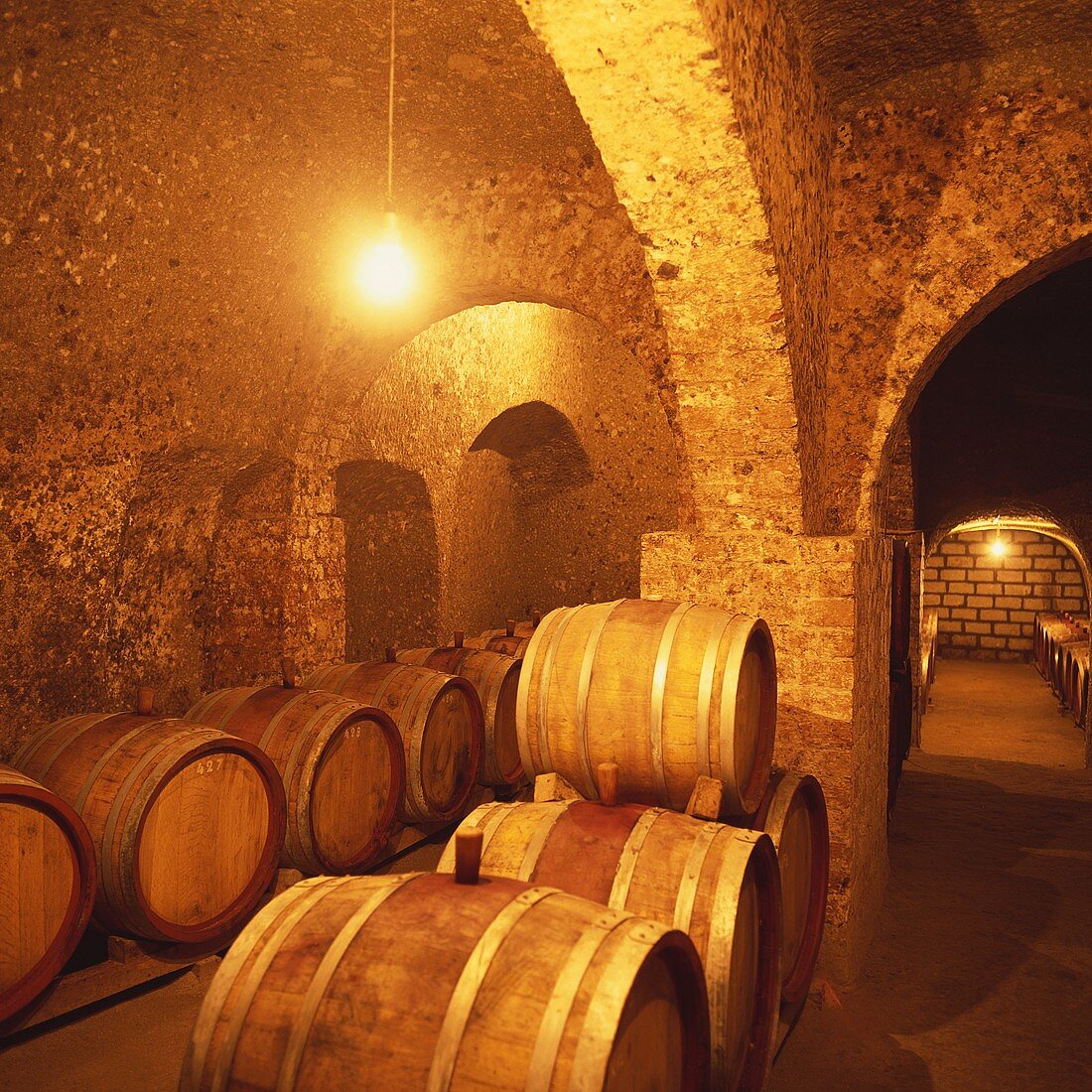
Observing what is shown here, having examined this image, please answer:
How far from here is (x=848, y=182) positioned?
11.9 ft

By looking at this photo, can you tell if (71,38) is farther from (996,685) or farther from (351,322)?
(996,685)

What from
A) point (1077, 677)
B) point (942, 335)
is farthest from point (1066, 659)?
point (942, 335)

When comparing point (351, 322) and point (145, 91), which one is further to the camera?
point (351, 322)

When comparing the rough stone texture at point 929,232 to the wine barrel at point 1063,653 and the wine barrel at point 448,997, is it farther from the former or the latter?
the wine barrel at point 1063,653

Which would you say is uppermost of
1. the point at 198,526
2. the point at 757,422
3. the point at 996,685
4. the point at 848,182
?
the point at 848,182

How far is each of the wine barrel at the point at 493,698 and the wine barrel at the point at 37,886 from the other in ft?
7.70

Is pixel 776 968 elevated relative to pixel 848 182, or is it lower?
lower

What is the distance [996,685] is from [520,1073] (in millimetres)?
14282

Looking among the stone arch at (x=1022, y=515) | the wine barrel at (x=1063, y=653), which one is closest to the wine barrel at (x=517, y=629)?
the stone arch at (x=1022, y=515)

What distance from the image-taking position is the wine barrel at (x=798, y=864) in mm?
2789

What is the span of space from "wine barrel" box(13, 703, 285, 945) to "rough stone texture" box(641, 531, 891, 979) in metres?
1.81

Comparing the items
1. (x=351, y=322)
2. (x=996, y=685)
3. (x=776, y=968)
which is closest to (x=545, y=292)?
(x=351, y=322)

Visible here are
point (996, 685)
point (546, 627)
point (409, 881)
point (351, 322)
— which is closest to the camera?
point (409, 881)

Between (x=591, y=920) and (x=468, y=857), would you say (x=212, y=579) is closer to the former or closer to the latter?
(x=468, y=857)
